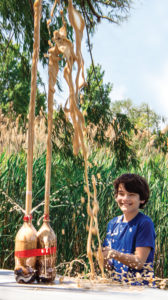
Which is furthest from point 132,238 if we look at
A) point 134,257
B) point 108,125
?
point 108,125

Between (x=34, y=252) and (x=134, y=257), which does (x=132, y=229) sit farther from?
(x=34, y=252)

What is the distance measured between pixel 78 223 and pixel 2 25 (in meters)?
1.61

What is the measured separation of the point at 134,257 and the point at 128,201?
0.29 metres

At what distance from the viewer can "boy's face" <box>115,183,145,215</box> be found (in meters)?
1.82

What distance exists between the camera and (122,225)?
1874mm

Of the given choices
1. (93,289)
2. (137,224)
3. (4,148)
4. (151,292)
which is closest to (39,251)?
(93,289)

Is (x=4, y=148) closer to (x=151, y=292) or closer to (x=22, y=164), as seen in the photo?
(x=22, y=164)

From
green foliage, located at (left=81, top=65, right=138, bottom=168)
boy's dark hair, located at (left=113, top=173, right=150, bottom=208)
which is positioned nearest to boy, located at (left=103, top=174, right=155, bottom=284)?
boy's dark hair, located at (left=113, top=173, right=150, bottom=208)

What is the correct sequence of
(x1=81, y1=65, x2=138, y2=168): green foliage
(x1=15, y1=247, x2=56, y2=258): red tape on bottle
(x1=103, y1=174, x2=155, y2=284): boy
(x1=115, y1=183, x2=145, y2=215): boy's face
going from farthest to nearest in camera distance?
(x1=81, y1=65, x2=138, y2=168): green foliage → (x1=115, y1=183, x2=145, y2=215): boy's face → (x1=103, y1=174, x2=155, y2=284): boy → (x1=15, y1=247, x2=56, y2=258): red tape on bottle

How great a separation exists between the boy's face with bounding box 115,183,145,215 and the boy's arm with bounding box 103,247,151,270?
0.20 m

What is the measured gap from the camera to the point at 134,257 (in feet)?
5.38

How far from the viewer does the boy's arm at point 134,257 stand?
1509mm

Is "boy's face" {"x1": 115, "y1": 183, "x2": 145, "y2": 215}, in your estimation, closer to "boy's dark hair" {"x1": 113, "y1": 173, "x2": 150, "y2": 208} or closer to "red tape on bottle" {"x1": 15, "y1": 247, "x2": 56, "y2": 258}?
"boy's dark hair" {"x1": 113, "y1": 173, "x2": 150, "y2": 208}

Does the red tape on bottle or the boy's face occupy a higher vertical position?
the boy's face
